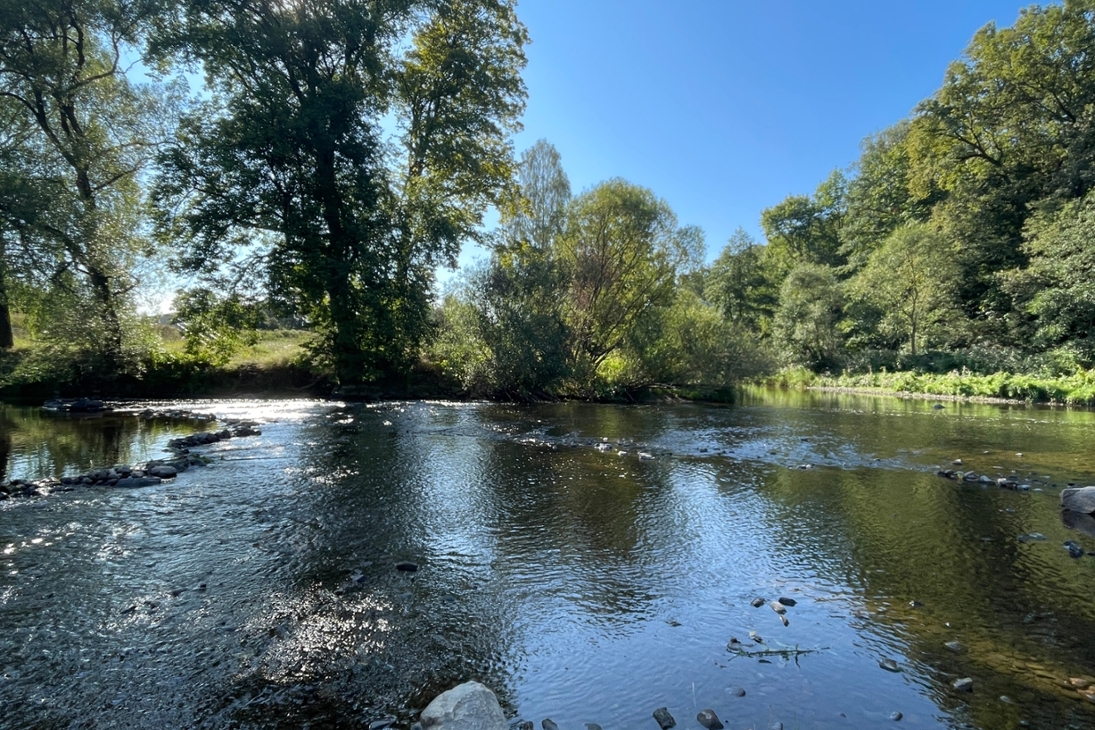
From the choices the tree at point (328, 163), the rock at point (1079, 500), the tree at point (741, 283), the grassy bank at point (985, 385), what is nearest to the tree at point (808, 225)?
the tree at point (741, 283)

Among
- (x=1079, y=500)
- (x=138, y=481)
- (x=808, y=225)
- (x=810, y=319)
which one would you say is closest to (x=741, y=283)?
(x=808, y=225)

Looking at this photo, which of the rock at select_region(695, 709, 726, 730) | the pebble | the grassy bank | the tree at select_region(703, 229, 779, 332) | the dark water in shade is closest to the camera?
the rock at select_region(695, 709, 726, 730)

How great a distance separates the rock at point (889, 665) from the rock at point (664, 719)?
2125 mm

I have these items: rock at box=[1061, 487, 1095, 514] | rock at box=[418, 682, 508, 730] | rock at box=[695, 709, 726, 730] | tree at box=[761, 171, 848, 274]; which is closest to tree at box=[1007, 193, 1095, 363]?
rock at box=[1061, 487, 1095, 514]

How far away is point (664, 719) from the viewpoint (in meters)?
3.82

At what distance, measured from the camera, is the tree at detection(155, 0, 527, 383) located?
22.3 meters

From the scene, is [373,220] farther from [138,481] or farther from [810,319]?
[810,319]

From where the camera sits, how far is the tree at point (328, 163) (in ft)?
73.3

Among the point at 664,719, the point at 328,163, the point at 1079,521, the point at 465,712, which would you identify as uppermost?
the point at 328,163

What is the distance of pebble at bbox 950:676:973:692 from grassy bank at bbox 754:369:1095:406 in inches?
1245

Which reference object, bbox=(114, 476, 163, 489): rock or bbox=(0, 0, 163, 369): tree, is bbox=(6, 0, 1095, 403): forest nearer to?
bbox=(0, 0, 163, 369): tree

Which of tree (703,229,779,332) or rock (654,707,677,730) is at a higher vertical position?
tree (703,229,779,332)

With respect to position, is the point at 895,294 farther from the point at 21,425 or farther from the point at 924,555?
the point at 21,425

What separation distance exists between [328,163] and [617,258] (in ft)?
53.1
